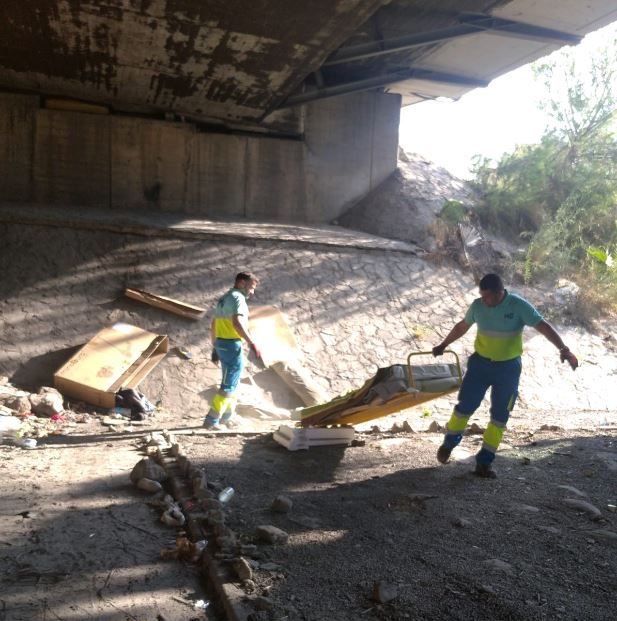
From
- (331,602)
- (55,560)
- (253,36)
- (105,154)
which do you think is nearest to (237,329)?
(55,560)

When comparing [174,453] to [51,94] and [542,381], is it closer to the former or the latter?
[542,381]

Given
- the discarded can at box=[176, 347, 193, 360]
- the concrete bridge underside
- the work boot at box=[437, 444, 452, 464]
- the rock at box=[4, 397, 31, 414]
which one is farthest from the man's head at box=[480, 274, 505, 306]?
the rock at box=[4, 397, 31, 414]

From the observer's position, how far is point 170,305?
31.3 ft

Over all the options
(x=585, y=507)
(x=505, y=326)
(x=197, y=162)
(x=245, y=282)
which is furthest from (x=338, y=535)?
(x=197, y=162)

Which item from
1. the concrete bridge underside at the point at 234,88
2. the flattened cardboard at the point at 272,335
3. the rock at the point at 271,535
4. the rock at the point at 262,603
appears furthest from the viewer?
the flattened cardboard at the point at 272,335

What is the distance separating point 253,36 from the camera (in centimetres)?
914

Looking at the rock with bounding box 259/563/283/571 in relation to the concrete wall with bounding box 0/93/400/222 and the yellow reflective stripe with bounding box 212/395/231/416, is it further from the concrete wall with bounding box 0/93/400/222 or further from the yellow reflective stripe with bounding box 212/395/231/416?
the concrete wall with bounding box 0/93/400/222

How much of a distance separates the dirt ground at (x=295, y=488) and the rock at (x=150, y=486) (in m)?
0.06

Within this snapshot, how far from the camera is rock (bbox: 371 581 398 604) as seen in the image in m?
3.00

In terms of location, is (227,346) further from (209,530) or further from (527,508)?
(527,508)

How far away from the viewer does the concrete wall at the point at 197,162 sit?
12469mm

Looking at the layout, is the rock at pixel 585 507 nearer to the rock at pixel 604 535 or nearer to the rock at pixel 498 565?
the rock at pixel 604 535

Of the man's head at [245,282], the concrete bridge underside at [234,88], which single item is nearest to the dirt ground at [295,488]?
the man's head at [245,282]

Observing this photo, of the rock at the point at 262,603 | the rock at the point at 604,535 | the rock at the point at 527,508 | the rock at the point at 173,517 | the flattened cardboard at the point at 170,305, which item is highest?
the flattened cardboard at the point at 170,305
